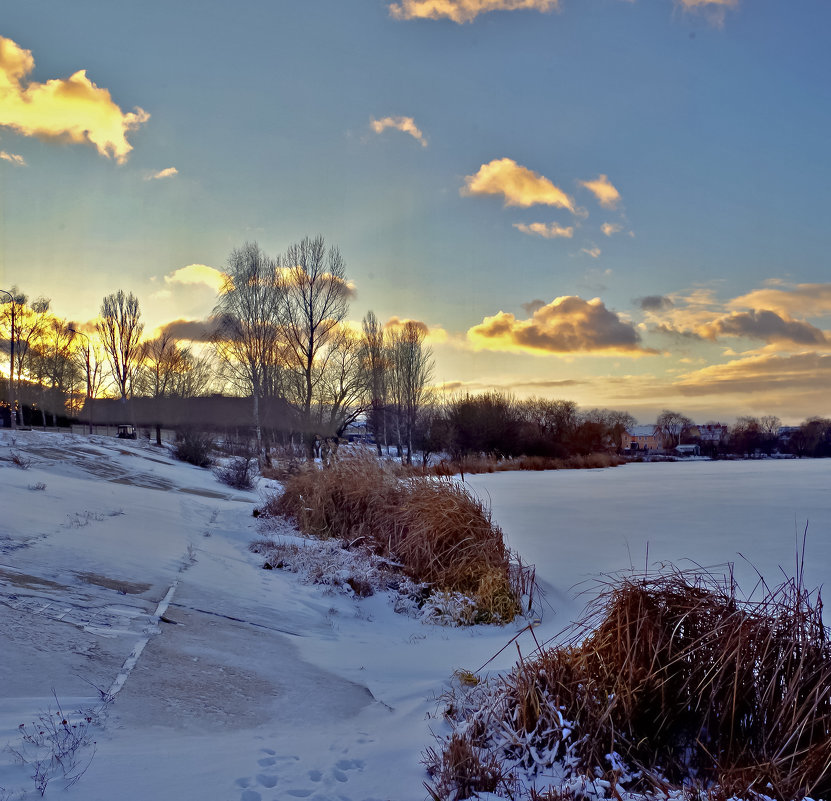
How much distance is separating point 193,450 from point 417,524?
19.7 metres

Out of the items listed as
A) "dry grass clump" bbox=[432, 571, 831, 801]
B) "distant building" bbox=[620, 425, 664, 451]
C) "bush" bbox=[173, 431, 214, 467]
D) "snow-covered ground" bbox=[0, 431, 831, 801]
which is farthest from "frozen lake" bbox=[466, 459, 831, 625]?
"distant building" bbox=[620, 425, 664, 451]

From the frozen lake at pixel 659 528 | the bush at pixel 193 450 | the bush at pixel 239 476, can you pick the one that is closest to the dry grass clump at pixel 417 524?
the frozen lake at pixel 659 528

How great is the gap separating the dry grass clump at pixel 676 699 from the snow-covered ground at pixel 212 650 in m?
0.70

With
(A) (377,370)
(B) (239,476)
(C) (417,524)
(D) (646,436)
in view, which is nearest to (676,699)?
(C) (417,524)

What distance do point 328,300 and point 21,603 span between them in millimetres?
27676

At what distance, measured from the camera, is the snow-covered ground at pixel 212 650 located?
127 inches

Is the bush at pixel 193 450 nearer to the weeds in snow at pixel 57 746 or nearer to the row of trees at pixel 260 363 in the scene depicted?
the row of trees at pixel 260 363

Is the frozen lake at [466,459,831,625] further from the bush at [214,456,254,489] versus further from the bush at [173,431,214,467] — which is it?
the bush at [173,431,214,467]

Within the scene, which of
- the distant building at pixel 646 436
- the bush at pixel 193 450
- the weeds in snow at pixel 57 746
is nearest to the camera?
the weeds in snow at pixel 57 746

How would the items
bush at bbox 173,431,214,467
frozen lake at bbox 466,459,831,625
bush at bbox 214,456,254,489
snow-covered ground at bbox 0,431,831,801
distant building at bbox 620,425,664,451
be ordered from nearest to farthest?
snow-covered ground at bbox 0,431,831,801 → frozen lake at bbox 466,459,831,625 → bush at bbox 214,456,254,489 → bush at bbox 173,431,214,467 → distant building at bbox 620,425,664,451

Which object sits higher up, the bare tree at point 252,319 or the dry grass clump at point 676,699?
the bare tree at point 252,319

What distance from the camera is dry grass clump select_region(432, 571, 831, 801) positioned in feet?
11.0

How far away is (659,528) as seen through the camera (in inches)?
580

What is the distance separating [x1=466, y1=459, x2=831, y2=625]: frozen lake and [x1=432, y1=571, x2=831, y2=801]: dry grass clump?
40.9 inches
